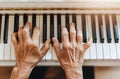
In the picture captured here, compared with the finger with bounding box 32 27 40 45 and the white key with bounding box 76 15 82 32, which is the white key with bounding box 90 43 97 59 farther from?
the finger with bounding box 32 27 40 45

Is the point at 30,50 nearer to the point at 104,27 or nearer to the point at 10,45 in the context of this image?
the point at 10,45

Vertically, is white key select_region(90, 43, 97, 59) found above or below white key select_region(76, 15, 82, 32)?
below

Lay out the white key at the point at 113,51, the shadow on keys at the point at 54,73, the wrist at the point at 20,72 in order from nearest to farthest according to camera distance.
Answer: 1. the wrist at the point at 20,72
2. the white key at the point at 113,51
3. the shadow on keys at the point at 54,73

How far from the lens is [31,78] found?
1.20 meters

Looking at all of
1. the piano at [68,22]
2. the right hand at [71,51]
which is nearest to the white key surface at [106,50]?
the piano at [68,22]

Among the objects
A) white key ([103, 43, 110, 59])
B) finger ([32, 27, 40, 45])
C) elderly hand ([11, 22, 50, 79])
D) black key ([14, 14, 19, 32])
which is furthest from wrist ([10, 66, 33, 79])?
white key ([103, 43, 110, 59])

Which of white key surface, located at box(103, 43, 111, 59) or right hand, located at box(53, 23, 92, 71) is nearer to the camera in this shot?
right hand, located at box(53, 23, 92, 71)

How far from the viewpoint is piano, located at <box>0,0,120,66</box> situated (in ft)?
3.55

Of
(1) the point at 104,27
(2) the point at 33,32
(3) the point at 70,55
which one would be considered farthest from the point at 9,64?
(1) the point at 104,27

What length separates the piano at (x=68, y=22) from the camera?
1.08m

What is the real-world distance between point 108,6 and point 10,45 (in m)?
0.53

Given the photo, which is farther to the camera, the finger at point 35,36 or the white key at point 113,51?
the white key at point 113,51

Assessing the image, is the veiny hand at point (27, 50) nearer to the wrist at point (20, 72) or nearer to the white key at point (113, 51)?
the wrist at point (20, 72)

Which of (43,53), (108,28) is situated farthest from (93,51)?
(43,53)
